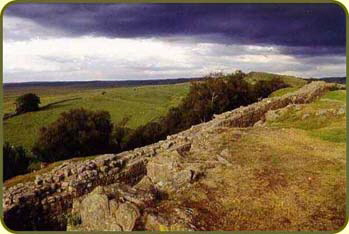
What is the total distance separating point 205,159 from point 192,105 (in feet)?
7.74

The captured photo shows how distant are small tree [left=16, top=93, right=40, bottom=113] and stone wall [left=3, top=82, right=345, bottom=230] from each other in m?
1.49

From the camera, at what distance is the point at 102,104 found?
45.6ft

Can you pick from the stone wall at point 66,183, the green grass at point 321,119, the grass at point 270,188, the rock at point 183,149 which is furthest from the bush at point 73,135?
the green grass at point 321,119

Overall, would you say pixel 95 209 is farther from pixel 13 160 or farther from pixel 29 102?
pixel 29 102

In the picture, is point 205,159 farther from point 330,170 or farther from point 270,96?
point 270,96

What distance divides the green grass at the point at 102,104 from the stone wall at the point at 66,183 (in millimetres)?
841

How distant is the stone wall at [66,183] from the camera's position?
1174cm

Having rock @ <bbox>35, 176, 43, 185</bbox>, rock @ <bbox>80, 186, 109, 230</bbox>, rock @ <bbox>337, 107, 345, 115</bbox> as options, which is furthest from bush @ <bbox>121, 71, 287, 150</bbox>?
rock @ <bbox>80, 186, 109, 230</bbox>

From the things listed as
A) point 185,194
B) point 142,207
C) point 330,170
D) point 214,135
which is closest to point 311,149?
point 330,170

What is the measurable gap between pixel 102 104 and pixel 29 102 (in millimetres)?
1772

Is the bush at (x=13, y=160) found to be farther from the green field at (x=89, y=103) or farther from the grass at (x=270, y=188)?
the grass at (x=270, y=188)

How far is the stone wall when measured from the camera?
1174cm

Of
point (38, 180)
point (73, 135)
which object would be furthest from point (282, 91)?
point (38, 180)

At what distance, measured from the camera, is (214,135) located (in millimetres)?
15586
